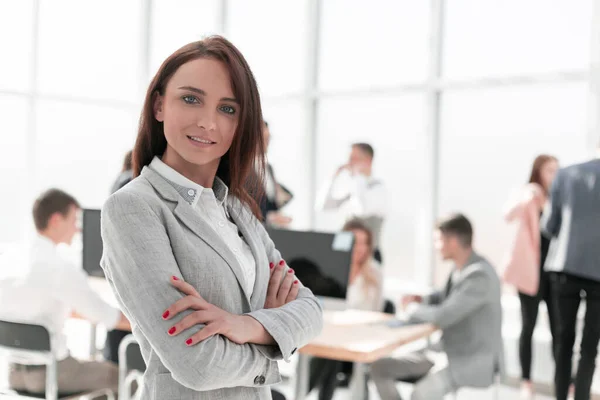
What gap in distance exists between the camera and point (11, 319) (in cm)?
260

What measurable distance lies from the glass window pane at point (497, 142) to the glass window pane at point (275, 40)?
63.5 inches

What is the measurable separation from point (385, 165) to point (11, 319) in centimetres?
359

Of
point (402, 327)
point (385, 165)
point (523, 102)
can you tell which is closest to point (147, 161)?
point (402, 327)

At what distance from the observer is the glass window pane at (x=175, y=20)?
6.80 metres

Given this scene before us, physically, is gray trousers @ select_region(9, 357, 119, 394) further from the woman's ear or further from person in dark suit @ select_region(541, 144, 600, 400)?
person in dark suit @ select_region(541, 144, 600, 400)

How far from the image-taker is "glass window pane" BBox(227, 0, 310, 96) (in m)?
6.14

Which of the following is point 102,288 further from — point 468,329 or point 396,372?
point 468,329

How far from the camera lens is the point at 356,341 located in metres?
2.64

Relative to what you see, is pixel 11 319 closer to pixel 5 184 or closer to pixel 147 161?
pixel 147 161

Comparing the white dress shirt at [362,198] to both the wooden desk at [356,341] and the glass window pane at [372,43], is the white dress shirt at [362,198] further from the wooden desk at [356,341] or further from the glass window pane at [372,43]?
the wooden desk at [356,341]

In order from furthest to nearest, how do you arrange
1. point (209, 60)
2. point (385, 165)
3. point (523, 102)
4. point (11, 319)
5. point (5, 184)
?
point (5, 184) < point (385, 165) < point (523, 102) < point (11, 319) < point (209, 60)

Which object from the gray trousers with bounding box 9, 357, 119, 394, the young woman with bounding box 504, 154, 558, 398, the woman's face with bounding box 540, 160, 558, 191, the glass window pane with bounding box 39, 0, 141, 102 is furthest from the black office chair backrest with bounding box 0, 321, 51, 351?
the glass window pane with bounding box 39, 0, 141, 102

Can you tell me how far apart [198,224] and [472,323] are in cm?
214

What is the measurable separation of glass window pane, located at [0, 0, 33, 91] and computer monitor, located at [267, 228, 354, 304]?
3.84 metres
